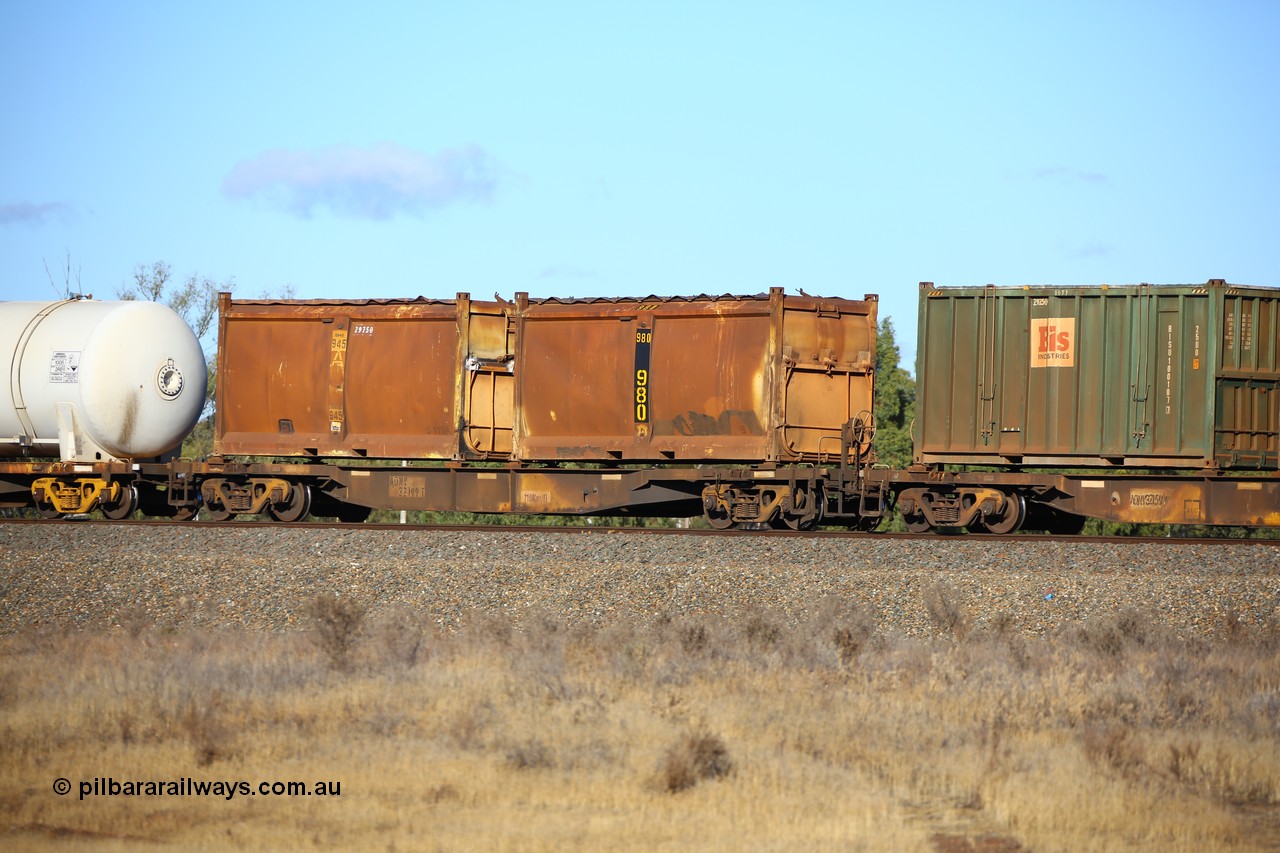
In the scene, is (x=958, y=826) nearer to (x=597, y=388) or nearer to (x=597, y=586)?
(x=597, y=586)

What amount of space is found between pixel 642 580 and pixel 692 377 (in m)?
5.01

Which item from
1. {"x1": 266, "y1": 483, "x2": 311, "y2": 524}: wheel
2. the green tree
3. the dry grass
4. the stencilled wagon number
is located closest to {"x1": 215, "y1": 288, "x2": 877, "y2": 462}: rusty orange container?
the stencilled wagon number

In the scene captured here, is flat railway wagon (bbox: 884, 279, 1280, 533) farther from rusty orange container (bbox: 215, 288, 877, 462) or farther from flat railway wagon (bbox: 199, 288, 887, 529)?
rusty orange container (bbox: 215, 288, 877, 462)

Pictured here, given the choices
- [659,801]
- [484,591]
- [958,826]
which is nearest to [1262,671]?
[958,826]

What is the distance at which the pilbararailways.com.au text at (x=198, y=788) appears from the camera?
7.27 m

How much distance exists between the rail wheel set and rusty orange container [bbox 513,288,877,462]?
0.10 ft

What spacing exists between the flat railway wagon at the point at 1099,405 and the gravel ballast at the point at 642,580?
1657mm

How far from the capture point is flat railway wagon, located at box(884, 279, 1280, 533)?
16172 mm

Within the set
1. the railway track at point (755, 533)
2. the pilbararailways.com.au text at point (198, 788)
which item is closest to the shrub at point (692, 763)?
the pilbararailways.com.au text at point (198, 788)

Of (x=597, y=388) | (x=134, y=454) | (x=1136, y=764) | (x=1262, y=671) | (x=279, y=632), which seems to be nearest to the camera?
(x=1136, y=764)

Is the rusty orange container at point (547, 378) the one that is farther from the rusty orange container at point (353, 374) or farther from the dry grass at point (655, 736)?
the dry grass at point (655, 736)

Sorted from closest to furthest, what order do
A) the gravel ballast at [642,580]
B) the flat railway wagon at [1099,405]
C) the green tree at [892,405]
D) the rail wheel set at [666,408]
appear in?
the gravel ballast at [642,580], the flat railway wagon at [1099,405], the rail wheel set at [666,408], the green tree at [892,405]

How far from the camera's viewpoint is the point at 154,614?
1266 centimetres

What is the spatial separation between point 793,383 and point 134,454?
10209 millimetres
